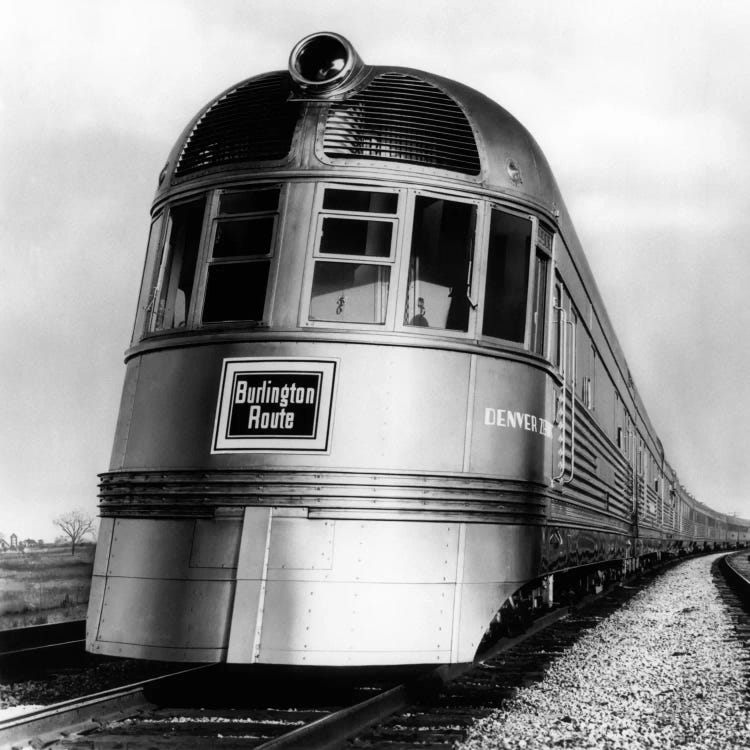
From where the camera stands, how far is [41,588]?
44.6 ft

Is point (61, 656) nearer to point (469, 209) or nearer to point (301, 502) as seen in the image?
point (301, 502)

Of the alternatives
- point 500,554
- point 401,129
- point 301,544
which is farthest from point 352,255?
point 500,554

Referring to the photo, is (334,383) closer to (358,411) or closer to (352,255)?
(358,411)

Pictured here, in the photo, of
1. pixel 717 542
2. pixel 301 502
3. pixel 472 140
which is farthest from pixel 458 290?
pixel 717 542

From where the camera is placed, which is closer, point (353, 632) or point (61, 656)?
point (353, 632)

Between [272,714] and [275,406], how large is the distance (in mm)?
1534

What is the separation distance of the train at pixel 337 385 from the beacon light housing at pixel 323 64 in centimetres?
1

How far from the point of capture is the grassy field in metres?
11.0

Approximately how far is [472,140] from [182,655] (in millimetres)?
3249

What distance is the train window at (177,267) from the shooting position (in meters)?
5.48

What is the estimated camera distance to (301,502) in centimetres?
452

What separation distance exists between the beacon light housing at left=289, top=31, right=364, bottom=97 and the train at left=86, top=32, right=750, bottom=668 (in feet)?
0.04

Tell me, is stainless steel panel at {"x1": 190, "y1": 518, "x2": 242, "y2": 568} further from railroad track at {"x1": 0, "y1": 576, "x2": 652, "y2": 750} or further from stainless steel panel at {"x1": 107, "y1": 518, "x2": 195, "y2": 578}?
railroad track at {"x1": 0, "y1": 576, "x2": 652, "y2": 750}

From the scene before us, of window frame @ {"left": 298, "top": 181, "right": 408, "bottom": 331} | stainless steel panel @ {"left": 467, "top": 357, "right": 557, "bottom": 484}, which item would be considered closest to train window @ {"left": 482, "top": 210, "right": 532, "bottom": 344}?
stainless steel panel @ {"left": 467, "top": 357, "right": 557, "bottom": 484}
